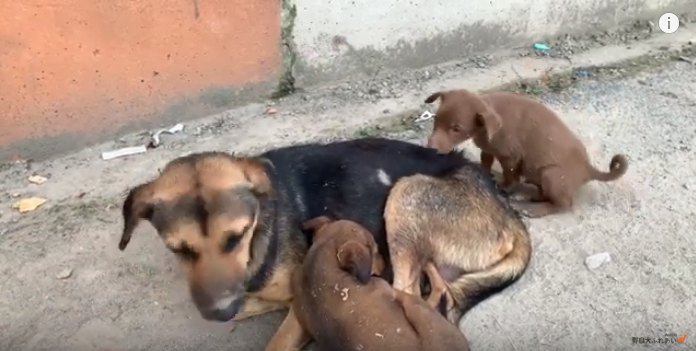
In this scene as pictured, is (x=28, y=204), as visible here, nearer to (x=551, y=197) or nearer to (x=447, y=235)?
(x=447, y=235)

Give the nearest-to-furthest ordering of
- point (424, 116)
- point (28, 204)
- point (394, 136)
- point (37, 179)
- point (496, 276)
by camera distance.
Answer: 1. point (496, 276)
2. point (28, 204)
3. point (37, 179)
4. point (394, 136)
5. point (424, 116)

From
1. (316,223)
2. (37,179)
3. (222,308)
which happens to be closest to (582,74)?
(316,223)

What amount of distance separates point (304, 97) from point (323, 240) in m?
2.31

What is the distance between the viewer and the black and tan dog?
9.87 feet

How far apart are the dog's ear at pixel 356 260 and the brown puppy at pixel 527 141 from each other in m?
1.14

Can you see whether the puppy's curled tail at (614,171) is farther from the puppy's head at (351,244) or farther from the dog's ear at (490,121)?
the puppy's head at (351,244)

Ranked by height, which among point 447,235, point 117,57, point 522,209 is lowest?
point 522,209

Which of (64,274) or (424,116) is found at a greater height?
(424,116)

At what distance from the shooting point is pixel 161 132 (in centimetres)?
513

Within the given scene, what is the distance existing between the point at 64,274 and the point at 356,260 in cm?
176

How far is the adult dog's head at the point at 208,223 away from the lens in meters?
2.99

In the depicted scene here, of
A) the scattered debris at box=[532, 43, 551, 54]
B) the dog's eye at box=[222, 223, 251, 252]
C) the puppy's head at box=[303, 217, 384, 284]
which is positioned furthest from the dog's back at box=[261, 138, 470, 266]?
the scattered debris at box=[532, 43, 551, 54]

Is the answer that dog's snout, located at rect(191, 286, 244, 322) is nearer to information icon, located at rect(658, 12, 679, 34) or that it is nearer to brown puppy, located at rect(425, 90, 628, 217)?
brown puppy, located at rect(425, 90, 628, 217)

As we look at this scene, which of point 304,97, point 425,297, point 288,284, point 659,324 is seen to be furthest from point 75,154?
point 659,324
